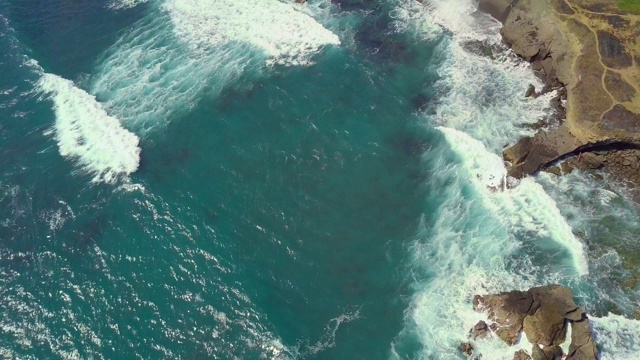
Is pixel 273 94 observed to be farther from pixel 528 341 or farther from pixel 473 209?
pixel 528 341

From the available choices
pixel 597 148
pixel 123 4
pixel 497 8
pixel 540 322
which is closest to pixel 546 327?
pixel 540 322

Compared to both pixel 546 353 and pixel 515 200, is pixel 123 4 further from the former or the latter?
pixel 546 353

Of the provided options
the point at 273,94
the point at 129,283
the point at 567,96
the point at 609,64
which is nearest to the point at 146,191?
the point at 129,283

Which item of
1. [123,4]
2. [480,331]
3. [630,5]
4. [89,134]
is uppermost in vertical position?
[123,4]

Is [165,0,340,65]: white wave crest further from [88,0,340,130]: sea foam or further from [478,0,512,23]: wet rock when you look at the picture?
[478,0,512,23]: wet rock

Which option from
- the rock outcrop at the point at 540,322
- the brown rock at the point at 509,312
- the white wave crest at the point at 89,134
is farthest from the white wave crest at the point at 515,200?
the white wave crest at the point at 89,134

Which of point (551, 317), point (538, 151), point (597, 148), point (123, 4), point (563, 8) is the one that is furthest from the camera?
point (123, 4)

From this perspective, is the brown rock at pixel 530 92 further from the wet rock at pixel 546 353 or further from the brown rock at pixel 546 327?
the wet rock at pixel 546 353
